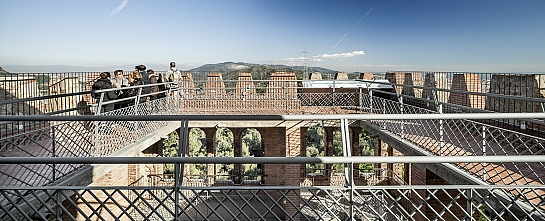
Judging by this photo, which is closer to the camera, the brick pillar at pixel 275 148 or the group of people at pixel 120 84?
the group of people at pixel 120 84

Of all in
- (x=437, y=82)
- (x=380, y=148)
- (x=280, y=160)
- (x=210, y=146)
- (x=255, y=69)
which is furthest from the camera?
(x=255, y=69)

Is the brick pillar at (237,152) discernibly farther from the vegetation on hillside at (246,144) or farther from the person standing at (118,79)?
the vegetation on hillside at (246,144)

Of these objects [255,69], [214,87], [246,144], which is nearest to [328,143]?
[214,87]

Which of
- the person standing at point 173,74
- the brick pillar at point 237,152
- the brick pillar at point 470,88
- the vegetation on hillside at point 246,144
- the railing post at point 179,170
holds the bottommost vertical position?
the vegetation on hillside at point 246,144

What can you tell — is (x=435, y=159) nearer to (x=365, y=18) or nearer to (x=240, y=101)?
(x=240, y=101)

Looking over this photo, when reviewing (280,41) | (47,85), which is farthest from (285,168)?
(280,41)

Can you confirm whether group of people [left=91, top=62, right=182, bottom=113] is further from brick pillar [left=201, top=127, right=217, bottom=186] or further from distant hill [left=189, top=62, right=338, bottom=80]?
distant hill [left=189, top=62, right=338, bottom=80]

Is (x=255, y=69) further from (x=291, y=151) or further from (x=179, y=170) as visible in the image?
(x=179, y=170)

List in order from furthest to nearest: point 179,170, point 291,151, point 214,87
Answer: point 214,87
point 291,151
point 179,170

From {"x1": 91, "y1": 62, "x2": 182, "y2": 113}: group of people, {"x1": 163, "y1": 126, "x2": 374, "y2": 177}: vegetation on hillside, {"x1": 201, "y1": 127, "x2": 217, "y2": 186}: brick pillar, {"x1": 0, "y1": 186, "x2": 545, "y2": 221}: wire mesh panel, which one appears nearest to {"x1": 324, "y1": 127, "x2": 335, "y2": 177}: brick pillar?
{"x1": 201, "y1": 127, "x2": 217, "y2": 186}: brick pillar

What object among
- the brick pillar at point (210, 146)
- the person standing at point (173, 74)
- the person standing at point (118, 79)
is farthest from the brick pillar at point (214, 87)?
the person standing at point (118, 79)

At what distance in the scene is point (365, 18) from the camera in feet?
97.6

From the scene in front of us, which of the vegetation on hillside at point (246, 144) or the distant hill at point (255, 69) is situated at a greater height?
the distant hill at point (255, 69)

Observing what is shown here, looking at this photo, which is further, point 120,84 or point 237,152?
point 237,152
